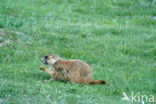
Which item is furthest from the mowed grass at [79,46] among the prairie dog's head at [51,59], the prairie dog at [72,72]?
the prairie dog's head at [51,59]

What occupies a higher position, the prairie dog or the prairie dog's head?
the prairie dog's head

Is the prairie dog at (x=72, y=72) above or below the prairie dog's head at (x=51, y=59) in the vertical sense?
below

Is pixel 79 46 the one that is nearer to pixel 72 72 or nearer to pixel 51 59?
pixel 51 59

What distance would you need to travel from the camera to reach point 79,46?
11.3 meters

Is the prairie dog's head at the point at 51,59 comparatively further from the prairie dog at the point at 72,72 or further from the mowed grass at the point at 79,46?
the mowed grass at the point at 79,46

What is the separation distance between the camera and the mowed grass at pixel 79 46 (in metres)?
7.51

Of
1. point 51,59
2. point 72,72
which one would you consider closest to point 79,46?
point 51,59

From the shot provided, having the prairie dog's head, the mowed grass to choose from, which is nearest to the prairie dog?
the prairie dog's head

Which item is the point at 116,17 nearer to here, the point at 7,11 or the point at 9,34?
the point at 7,11

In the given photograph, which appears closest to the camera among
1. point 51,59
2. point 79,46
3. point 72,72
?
point 72,72

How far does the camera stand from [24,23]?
41.8 feet

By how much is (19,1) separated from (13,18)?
340 centimetres

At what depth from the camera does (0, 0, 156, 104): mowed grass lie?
24.6 feet

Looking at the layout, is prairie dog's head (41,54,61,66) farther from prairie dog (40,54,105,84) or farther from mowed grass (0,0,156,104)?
mowed grass (0,0,156,104)
